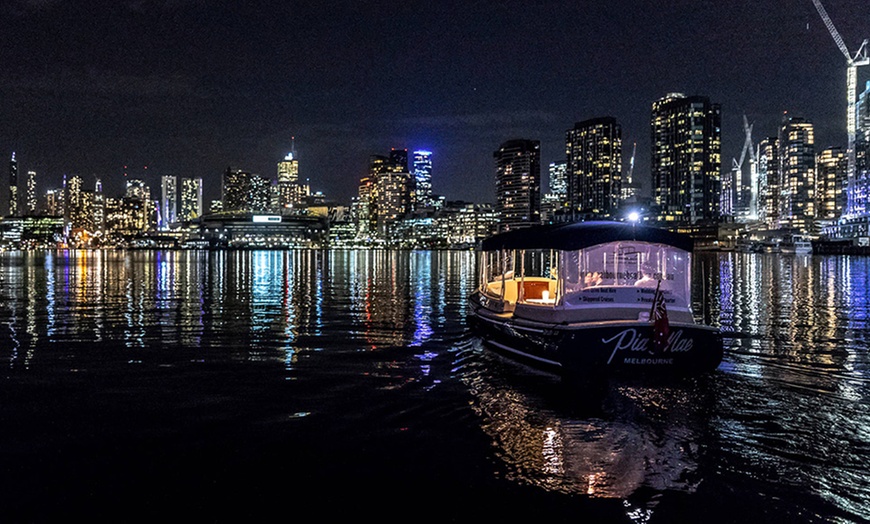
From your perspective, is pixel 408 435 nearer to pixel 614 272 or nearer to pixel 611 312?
pixel 611 312

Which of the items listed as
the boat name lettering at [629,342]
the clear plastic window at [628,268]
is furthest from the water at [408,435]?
the clear plastic window at [628,268]

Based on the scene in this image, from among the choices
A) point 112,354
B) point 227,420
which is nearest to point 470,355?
point 227,420

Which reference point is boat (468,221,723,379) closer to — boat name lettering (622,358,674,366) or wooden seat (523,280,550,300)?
boat name lettering (622,358,674,366)

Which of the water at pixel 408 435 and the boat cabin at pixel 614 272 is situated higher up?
the boat cabin at pixel 614 272

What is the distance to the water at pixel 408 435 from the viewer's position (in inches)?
320

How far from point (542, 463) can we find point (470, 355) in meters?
9.48

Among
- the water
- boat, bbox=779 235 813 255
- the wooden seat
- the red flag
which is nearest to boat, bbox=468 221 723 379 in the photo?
the red flag

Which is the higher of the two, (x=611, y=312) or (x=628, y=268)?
(x=628, y=268)

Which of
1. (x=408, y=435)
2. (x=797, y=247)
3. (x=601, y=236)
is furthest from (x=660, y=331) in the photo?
(x=797, y=247)

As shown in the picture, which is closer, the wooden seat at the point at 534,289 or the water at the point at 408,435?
the water at the point at 408,435

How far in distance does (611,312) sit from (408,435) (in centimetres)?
649

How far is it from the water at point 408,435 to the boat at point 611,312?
63cm

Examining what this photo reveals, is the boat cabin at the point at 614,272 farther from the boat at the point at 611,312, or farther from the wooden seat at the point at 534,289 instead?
the wooden seat at the point at 534,289

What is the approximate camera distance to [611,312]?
50.5 feet
